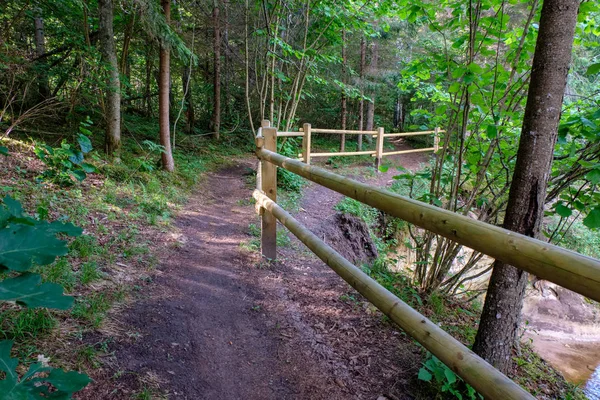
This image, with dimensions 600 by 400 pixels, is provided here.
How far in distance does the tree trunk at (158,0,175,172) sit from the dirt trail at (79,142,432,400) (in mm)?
3914

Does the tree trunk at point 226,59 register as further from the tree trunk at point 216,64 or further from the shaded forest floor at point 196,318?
the shaded forest floor at point 196,318

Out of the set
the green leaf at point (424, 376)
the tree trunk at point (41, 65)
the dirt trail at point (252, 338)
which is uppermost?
the tree trunk at point (41, 65)

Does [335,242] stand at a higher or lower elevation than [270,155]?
lower

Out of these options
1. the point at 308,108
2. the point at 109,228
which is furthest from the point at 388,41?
the point at 109,228

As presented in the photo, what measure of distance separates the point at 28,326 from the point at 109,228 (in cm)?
216

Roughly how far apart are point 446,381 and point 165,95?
711cm

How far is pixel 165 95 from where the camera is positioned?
7.21m

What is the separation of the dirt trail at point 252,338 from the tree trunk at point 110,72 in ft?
11.4

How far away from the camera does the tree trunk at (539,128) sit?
71.3 inches

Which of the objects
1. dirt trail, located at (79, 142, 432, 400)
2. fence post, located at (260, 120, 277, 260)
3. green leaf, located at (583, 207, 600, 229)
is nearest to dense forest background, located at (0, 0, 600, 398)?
green leaf, located at (583, 207, 600, 229)

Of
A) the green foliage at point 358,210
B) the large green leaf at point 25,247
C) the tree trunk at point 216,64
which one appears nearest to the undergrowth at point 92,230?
the large green leaf at point 25,247

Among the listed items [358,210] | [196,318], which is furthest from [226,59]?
[196,318]

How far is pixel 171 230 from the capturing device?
4.60 meters

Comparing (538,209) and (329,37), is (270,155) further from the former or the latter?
(329,37)
